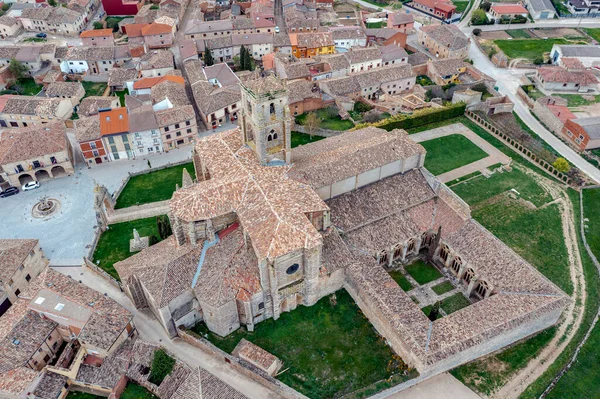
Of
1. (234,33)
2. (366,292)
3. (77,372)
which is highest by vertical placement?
(234,33)

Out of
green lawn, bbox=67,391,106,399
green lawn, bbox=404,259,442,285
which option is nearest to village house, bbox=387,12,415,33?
green lawn, bbox=404,259,442,285

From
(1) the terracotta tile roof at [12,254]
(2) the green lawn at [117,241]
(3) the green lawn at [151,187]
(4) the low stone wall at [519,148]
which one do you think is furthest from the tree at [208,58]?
(1) the terracotta tile roof at [12,254]

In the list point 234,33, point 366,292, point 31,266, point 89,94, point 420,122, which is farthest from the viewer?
point 234,33

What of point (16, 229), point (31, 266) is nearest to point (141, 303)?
point (31, 266)

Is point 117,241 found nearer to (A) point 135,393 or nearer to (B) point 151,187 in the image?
(B) point 151,187

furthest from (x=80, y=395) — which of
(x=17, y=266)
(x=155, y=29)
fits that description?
(x=155, y=29)

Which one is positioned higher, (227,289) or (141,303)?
(227,289)

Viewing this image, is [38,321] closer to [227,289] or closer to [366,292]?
[227,289]
